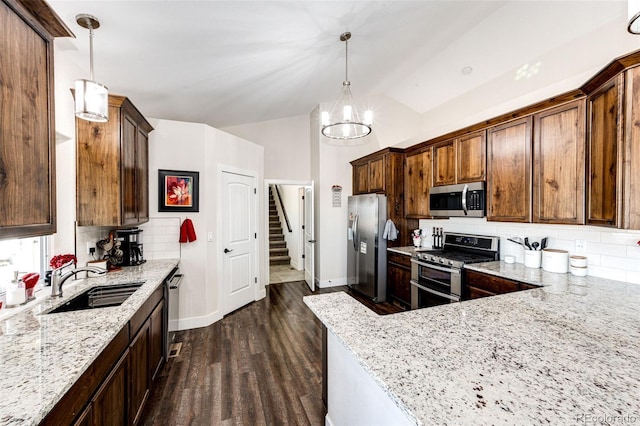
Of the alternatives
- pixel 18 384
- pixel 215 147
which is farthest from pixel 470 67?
pixel 18 384

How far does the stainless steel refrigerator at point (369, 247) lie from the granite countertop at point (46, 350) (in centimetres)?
312

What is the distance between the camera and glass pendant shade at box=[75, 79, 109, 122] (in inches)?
64.7

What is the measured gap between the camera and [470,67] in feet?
11.7

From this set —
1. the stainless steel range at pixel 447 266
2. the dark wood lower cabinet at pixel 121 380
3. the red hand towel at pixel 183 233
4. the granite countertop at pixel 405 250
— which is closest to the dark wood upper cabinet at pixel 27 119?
the dark wood lower cabinet at pixel 121 380

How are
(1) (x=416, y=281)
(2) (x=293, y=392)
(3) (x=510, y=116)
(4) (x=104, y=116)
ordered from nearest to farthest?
(4) (x=104, y=116) → (2) (x=293, y=392) → (3) (x=510, y=116) → (1) (x=416, y=281)

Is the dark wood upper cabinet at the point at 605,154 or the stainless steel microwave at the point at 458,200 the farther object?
the stainless steel microwave at the point at 458,200

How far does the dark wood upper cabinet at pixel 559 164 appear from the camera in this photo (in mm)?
2195

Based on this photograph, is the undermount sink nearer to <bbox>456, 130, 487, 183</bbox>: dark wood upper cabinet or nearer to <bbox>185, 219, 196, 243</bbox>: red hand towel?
<bbox>185, 219, 196, 243</bbox>: red hand towel

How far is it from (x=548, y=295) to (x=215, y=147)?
3.71 m

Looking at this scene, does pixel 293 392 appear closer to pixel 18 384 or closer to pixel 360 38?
pixel 18 384

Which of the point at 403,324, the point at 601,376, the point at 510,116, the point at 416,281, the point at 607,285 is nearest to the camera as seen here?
the point at 601,376

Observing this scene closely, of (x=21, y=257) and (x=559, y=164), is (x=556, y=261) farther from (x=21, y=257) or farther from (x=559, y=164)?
A: (x=21, y=257)

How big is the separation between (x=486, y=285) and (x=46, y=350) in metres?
3.18

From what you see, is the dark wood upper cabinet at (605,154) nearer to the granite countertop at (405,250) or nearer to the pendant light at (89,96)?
the granite countertop at (405,250)
